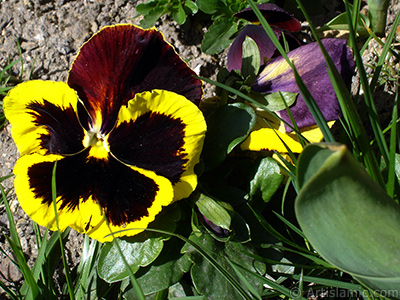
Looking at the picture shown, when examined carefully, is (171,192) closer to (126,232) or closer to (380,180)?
(126,232)

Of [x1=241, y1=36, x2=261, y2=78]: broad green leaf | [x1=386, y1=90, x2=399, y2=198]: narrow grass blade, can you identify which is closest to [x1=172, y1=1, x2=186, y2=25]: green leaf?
[x1=241, y1=36, x2=261, y2=78]: broad green leaf

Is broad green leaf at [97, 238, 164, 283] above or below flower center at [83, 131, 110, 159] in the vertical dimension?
below

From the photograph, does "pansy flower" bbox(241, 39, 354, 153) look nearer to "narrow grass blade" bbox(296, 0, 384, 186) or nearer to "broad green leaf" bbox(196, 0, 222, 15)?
"narrow grass blade" bbox(296, 0, 384, 186)

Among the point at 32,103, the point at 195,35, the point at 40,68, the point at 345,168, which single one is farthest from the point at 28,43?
the point at 345,168

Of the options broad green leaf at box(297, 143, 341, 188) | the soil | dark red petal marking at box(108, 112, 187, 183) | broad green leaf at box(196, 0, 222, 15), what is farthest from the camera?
the soil

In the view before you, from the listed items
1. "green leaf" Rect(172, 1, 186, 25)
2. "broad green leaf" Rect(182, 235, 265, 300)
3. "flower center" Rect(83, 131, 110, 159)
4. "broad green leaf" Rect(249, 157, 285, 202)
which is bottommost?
"broad green leaf" Rect(182, 235, 265, 300)

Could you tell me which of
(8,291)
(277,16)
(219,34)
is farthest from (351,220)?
(219,34)

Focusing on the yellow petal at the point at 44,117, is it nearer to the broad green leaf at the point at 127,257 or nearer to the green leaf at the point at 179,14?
the broad green leaf at the point at 127,257
